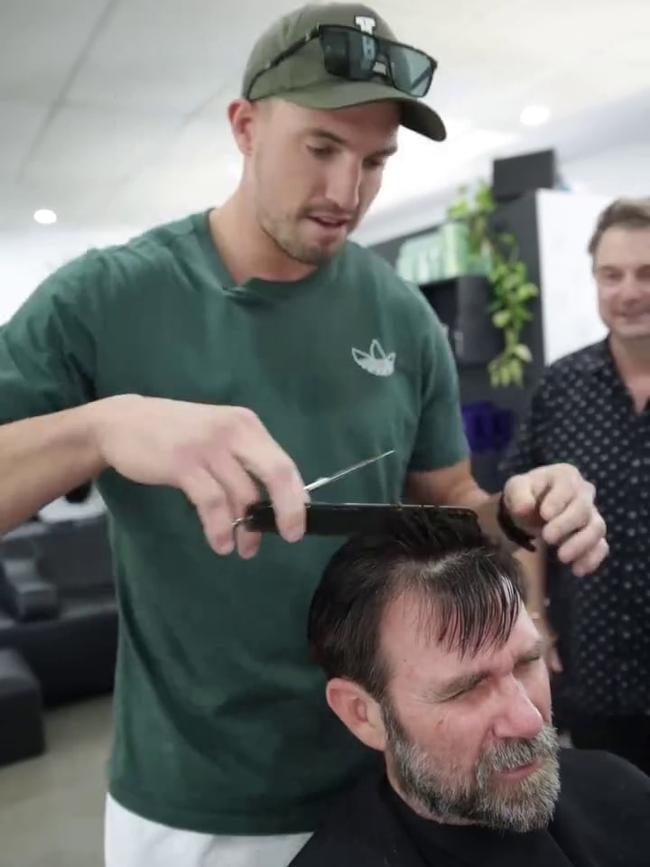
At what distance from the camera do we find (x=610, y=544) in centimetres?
161

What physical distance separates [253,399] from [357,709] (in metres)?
0.39

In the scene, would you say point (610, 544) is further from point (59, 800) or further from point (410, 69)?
point (59, 800)

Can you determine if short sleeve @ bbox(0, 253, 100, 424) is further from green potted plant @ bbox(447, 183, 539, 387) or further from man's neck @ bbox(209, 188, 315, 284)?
green potted plant @ bbox(447, 183, 539, 387)

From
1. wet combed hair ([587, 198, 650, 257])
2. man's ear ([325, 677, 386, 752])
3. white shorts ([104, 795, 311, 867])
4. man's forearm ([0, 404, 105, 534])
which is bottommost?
white shorts ([104, 795, 311, 867])

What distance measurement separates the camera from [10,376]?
0.85 m

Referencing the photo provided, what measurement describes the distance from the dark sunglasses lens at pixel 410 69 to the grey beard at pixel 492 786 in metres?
0.72

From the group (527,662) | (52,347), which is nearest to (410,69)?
(52,347)

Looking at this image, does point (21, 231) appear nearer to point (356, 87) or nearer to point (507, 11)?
point (507, 11)

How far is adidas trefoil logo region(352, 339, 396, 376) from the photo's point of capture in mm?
1034

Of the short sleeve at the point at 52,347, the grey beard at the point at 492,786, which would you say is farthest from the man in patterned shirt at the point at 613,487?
the short sleeve at the point at 52,347

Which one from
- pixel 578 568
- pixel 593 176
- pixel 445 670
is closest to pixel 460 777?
pixel 445 670

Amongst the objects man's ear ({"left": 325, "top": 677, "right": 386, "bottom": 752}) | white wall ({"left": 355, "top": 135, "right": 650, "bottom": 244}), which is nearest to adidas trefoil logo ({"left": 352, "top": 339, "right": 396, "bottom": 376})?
man's ear ({"left": 325, "top": 677, "right": 386, "bottom": 752})

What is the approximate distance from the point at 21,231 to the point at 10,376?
6.17m

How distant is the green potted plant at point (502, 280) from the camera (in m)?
3.35
